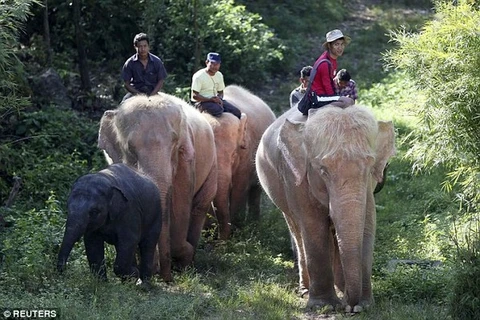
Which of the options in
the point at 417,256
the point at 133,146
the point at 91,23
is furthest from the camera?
the point at 91,23

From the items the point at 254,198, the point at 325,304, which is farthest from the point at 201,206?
the point at 325,304

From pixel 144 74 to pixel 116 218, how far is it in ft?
10.2

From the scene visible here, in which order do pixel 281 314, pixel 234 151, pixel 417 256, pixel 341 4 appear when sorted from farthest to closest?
1. pixel 341 4
2. pixel 234 151
3. pixel 417 256
4. pixel 281 314

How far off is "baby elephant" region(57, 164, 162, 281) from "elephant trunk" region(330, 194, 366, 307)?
81.2 inches

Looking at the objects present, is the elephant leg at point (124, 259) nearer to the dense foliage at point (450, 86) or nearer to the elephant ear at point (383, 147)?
the elephant ear at point (383, 147)

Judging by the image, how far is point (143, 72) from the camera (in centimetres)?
1317

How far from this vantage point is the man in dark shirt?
13.1 metres

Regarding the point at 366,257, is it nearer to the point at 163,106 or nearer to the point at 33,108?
the point at 163,106

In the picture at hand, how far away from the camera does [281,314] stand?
964 cm

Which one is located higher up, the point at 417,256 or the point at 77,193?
the point at 77,193

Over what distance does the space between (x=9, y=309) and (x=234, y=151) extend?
245 inches

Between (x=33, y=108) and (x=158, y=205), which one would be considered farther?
(x=33, y=108)

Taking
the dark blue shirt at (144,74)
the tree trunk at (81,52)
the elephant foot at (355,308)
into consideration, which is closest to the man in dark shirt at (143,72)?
the dark blue shirt at (144,74)

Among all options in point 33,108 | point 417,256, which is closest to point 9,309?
point 417,256
